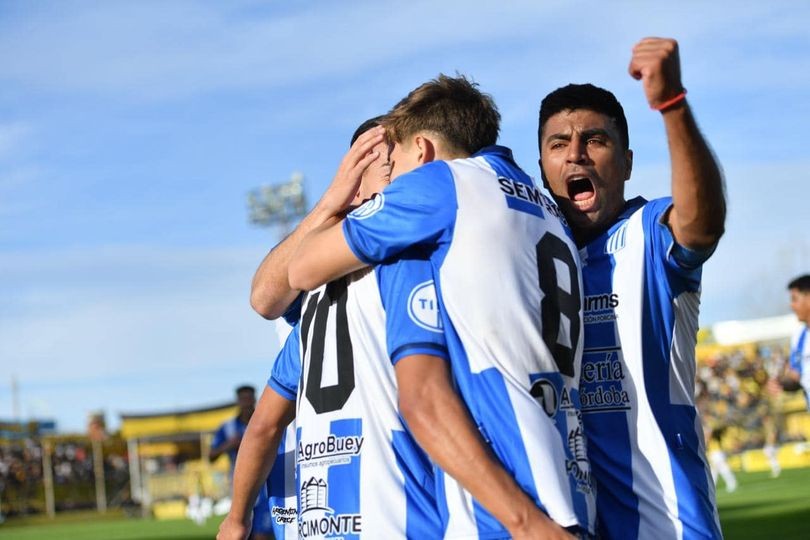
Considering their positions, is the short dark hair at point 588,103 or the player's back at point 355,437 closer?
the player's back at point 355,437

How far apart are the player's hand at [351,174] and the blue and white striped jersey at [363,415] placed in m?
0.28

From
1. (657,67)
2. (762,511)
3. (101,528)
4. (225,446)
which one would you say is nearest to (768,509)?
(762,511)

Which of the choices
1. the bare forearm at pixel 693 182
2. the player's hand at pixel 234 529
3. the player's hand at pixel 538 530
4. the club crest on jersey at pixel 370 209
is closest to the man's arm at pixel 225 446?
the player's hand at pixel 234 529

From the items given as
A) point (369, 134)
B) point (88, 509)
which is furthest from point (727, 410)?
point (369, 134)

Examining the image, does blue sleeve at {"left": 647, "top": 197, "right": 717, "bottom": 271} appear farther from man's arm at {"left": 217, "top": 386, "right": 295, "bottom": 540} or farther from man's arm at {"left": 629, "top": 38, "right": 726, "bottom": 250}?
man's arm at {"left": 217, "top": 386, "right": 295, "bottom": 540}

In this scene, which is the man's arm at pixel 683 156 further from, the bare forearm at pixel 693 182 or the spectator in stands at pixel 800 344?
the spectator in stands at pixel 800 344

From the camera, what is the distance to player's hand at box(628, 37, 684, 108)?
295 cm

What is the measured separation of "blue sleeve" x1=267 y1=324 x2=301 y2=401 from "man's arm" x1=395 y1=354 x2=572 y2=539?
0.93 m

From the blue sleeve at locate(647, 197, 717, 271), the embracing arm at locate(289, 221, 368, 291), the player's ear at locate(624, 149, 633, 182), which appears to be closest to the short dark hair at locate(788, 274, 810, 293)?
the player's ear at locate(624, 149, 633, 182)

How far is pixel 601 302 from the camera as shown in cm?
357

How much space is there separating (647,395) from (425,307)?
2.79 feet

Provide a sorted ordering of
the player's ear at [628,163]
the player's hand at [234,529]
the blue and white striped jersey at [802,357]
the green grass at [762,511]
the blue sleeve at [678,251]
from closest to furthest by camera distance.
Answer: the blue sleeve at [678,251]
the player's ear at [628,163]
the player's hand at [234,529]
the green grass at [762,511]
the blue and white striped jersey at [802,357]

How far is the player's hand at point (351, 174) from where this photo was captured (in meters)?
3.53

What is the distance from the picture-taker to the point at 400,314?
3.04 m
